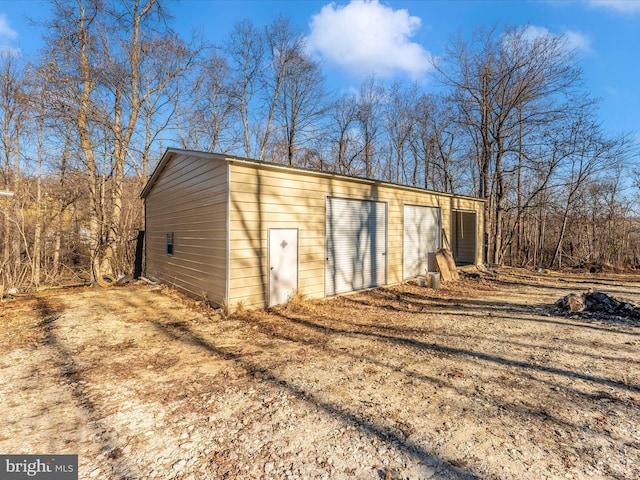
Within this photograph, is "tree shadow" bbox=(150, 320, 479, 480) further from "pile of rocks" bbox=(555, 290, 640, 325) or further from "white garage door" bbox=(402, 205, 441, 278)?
"white garage door" bbox=(402, 205, 441, 278)

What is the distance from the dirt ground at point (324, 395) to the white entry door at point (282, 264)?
665 millimetres

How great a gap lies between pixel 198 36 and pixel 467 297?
48.3 ft

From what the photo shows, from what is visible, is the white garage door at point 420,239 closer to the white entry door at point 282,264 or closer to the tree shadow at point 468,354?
the white entry door at point 282,264

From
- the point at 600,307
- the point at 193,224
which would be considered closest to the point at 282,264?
the point at 193,224

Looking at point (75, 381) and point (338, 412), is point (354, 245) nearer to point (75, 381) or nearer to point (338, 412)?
point (338, 412)

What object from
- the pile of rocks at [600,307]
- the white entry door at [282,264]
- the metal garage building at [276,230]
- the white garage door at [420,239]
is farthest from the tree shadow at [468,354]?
the white garage door at [420,239]

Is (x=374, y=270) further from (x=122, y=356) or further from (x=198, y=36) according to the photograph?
(x=198, y=36)

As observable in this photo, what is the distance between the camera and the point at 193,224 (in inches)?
294

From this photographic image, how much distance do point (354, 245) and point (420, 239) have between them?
10.9ft

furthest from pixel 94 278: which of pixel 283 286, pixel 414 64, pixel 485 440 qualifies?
pixel 414 64

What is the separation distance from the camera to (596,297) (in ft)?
20.0

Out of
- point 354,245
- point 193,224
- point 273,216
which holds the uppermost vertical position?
point 273,216

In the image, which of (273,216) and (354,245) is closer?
(273,216)

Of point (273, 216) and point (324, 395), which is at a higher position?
point (273, 216)
